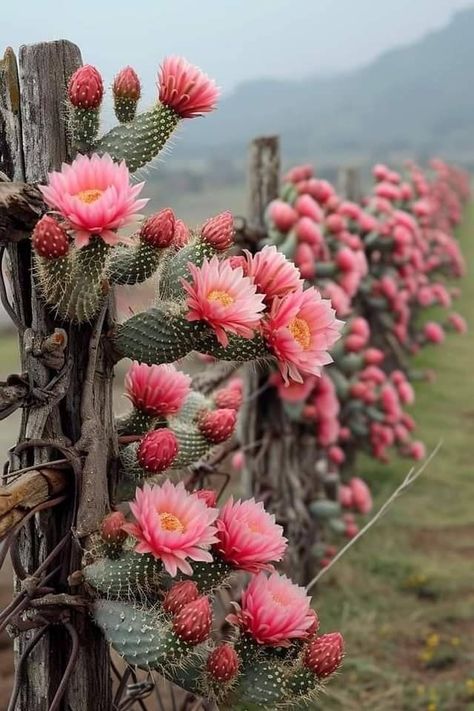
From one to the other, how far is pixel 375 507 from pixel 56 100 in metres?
4.12

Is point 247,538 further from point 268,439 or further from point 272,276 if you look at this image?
point 268,439

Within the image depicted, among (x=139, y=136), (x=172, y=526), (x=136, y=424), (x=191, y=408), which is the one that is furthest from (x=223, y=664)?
(x=139, y=136)

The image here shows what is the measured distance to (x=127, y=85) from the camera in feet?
4.55

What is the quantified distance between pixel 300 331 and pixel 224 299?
0.13 meters

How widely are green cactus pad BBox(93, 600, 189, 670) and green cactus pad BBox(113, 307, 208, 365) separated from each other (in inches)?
14.7

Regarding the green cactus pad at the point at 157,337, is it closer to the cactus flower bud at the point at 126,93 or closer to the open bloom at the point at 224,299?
the open bloom at the point at 224,299

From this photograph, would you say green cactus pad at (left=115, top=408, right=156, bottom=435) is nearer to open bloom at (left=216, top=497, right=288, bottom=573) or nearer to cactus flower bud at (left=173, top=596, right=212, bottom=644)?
open bloom at (left=216, top=497, right=288, bottom=573)

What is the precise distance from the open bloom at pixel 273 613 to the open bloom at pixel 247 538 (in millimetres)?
34

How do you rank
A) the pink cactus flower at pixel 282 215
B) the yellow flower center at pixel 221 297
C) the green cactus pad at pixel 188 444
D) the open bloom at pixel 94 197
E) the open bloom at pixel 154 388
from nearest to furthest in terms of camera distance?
the open bloom at pixel 94 197 → the yellow flower center at pixel 221 297 → the open bloom at pixel 154 388 → the green cactus pad at pixel 188 444 → the pink cactus flower at pixel 282 215

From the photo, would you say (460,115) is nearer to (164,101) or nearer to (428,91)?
(428,91)

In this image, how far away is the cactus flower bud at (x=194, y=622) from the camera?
48.7 inches

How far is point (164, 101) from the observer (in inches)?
55.0

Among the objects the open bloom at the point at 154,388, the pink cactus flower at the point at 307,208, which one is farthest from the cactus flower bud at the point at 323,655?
the pink cactus flower at the point at 307,208

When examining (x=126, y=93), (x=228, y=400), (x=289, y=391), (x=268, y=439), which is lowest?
(x=268, y=439)
